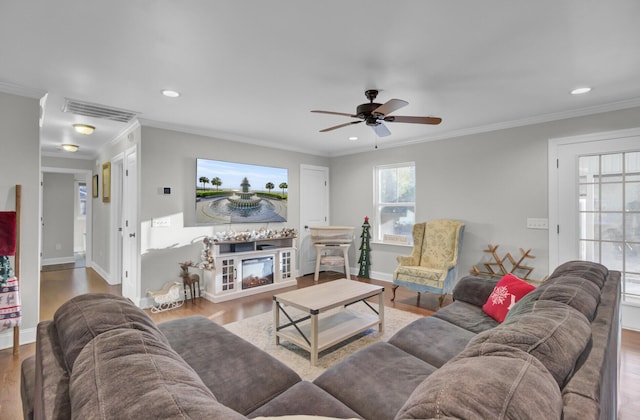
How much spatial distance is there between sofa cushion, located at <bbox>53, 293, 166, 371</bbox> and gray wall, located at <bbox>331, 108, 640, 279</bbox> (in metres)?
4.18

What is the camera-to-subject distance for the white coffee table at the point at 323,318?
8.34 feet

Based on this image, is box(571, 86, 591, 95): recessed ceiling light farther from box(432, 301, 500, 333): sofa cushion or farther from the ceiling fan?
box(432, 301, 500, 333): sofa cushion

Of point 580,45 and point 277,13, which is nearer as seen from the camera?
point 277,13

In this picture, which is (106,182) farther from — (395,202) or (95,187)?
(395,202)

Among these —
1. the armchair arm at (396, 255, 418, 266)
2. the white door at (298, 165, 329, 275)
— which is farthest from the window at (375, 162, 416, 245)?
the white door at (298, 165, 329, 275)

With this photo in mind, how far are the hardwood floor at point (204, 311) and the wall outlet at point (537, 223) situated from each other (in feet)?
4.27

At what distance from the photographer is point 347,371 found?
1.57 m

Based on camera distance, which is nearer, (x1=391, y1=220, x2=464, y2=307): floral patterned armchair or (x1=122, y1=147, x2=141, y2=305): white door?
(x1=391, y1=220, x2=464, y2=307): floral patterned armchair

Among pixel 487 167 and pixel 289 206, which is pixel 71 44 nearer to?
pixel 289 206

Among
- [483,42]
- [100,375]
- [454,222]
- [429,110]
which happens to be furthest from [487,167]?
[100,375]

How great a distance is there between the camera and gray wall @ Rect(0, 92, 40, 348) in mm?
→ 2791

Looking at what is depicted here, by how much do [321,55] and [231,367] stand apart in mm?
2101

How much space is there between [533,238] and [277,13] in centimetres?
385

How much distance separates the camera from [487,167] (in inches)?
165
